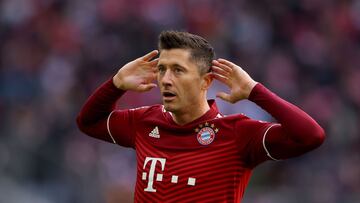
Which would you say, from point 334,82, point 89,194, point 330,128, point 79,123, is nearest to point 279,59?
point 334,82

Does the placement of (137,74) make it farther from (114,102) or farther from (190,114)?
(190,114)

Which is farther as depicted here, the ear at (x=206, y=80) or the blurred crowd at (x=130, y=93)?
the blurred crowd at (x=130, y=93)

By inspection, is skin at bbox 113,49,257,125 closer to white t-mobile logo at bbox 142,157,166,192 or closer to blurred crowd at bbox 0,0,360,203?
white t-mobile logo at bbox 142,157,166,192

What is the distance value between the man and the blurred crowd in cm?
498

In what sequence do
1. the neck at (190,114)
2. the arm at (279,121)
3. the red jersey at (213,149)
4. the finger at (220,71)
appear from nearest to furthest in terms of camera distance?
1. the arm at (279,121)
2. the red jersey at (213,149)
3. the finger at (220,71)
4. the neck at (190,114)

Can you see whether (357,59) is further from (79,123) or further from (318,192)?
(79,123)

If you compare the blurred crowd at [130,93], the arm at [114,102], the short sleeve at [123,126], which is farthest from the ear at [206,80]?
the blurred crowd at [130,93]

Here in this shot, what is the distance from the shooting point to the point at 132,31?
15.2 metres

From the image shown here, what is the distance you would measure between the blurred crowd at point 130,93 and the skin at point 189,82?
5114 mm

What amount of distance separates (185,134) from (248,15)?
9.47m

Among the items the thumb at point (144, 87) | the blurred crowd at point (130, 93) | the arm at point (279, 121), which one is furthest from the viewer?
the blurred crowd at point (130, 93)

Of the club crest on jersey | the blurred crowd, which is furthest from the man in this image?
the blurred crowd

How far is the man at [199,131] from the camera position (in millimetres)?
6125

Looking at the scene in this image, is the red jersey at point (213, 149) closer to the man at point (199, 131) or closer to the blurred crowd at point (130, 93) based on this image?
the man at point (199, 131)
